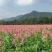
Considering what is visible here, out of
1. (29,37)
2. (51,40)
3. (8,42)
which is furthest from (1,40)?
(51,40)

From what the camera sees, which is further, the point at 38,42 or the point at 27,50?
the point at 38,42

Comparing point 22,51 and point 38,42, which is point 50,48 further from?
point 22,51

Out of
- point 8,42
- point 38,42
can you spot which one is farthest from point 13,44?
point 38,42

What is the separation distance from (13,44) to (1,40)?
341 mm

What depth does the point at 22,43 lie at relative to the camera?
6773 mm

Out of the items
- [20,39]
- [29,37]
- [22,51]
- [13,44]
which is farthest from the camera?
[29,37]

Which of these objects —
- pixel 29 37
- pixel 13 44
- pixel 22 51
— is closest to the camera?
pixel 22 51

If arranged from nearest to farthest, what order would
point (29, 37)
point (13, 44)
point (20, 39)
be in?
point (20, 39) → point (13, 44) → point (29, 37)

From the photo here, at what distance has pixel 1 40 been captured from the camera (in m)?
7.10

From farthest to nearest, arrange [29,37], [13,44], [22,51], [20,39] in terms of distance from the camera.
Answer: [29,37] < [13,44] < [20,39] < [22,51]

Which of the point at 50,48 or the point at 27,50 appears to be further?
the point at 50,48

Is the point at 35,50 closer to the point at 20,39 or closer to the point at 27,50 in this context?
the point at 27,50

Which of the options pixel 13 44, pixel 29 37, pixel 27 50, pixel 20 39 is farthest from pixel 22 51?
pixel 29 37

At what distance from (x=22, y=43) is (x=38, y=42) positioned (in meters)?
0.41
